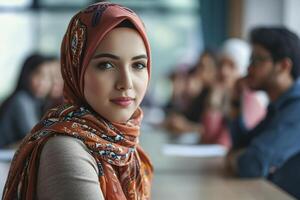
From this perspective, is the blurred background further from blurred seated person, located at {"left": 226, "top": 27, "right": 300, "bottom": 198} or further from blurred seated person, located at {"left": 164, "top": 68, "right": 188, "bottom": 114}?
blurred seated person, located at {"left": 226, "top": 27, "right": 300, "bottom": 198}

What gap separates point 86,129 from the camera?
1044mm

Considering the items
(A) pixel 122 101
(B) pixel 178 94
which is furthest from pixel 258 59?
(B) pixel 178 94

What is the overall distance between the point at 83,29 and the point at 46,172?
274 millimetres

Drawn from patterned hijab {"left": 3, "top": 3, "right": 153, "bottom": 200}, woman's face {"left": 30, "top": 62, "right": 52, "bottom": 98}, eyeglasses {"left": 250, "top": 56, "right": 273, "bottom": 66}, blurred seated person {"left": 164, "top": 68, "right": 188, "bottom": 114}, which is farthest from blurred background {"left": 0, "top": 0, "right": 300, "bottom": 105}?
patterned hijab {"left": 3, "top": 3, "right": 153, "bottom": 200}

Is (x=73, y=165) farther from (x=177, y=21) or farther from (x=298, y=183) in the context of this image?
(x=177, y=21)

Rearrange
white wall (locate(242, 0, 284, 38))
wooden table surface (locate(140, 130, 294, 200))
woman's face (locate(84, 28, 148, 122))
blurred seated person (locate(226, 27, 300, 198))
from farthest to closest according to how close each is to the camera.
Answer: white wall (locate(242, 0, 284, 38)), blurred seated person (locate(226, 27, 300, 198)), wooden table surface (locate(140, 130, 294, 200)), woman's face (locate(84, 28, 148, 122))

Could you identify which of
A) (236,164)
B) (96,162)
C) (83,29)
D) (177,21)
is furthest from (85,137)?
(177,21)

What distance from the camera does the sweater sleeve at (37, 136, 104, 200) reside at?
0.92 meters

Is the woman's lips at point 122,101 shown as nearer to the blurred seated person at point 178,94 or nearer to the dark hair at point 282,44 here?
the dark hair at point 282,44

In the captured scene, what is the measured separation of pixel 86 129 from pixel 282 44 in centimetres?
159

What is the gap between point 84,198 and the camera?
A: 92cm

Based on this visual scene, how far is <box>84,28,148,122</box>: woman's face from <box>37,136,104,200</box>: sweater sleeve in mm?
102

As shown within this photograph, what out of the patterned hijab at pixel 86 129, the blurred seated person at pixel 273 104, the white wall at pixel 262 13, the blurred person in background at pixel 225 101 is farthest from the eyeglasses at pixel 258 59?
the white wall at pixel 262 13

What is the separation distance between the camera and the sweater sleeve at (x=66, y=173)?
924 mm
